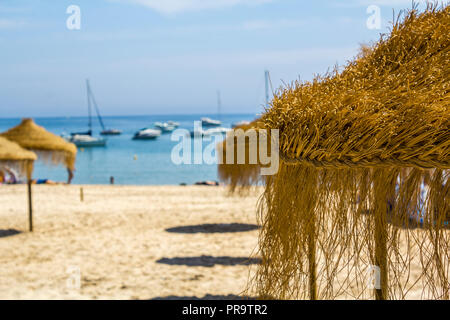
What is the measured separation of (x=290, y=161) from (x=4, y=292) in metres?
4.12

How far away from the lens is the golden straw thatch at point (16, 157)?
22.9 ft

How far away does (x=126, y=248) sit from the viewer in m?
6.11

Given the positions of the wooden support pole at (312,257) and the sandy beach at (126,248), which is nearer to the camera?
the wooden support pole at (312,257)

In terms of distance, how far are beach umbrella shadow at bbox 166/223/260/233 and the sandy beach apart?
18 millimetres

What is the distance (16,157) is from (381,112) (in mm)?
7043

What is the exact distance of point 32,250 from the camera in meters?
6.03

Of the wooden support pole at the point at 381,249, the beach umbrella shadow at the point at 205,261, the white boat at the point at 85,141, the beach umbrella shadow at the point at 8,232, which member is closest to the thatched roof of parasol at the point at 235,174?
the beach umbrella shadow at the point at 205,261

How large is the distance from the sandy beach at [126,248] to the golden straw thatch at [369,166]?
45 cm

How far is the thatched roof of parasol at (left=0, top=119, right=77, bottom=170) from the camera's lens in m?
7.52

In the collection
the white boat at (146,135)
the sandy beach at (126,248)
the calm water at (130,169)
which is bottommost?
the calm water at (130,169)

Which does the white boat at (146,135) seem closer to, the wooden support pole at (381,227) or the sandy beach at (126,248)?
the sandy beach at (126,248)

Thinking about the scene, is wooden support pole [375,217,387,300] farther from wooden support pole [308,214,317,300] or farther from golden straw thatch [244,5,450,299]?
wooden support pole [308,214,317,300]

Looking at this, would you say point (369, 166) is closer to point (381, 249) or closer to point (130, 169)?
point (381, 249)
